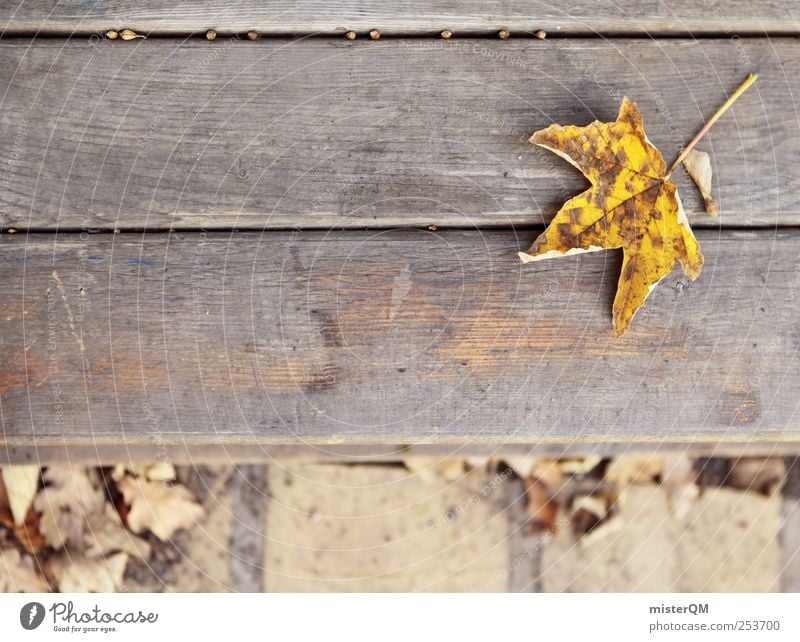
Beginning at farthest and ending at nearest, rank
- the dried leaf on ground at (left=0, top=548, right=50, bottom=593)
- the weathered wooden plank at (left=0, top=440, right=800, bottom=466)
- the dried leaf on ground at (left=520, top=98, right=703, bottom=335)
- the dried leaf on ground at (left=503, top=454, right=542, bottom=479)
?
1. the dried leaf on ground at (left=503, top=454, right=542, bottom=479)
2. the dried leaf on ground at (left=0, top=548, right=50, bottom=593)
3. the weathered wooden plank at (left=0, top=440, right=800, bottom=466)
4. the dried leaf on ground at (left=520, top=98, right=703, bottom=335)

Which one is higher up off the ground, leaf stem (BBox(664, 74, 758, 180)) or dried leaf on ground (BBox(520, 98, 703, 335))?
leaf stem (BBox(664, 74, 758, 180))

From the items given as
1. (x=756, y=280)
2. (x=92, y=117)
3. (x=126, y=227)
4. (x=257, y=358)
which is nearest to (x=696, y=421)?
(x=756, y=280)

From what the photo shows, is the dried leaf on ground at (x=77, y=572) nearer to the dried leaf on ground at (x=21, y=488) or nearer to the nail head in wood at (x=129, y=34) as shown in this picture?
the dried leaf on ground at (x=21, y=488)

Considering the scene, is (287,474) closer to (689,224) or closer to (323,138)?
(323,138)

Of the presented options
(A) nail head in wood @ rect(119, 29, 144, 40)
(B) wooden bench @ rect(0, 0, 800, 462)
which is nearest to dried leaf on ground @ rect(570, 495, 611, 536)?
(B) wooden bench @ rect(0, 0, 800, 462)

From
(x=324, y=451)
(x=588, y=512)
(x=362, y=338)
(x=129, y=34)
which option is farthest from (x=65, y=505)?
(x=588, y=512)

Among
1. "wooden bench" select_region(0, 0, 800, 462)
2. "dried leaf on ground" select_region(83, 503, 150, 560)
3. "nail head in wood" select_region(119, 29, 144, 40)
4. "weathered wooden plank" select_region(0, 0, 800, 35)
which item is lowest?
"dried leaf on ground" select_region(83, 503, 150, 560)

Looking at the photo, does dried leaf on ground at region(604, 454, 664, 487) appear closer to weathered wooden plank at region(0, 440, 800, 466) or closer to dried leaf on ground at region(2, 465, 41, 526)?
weathered wooden plank at region(0, 440, 800, 466)

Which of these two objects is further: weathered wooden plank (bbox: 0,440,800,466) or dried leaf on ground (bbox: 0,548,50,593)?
dried leaf on ground (bbox: 0,548,50,593)

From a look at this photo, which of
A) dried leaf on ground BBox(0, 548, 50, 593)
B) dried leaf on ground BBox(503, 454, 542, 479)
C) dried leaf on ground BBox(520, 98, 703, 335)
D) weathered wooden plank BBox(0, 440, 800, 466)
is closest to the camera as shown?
dried leaf on ground BBox(520, 98, 703, 335)
